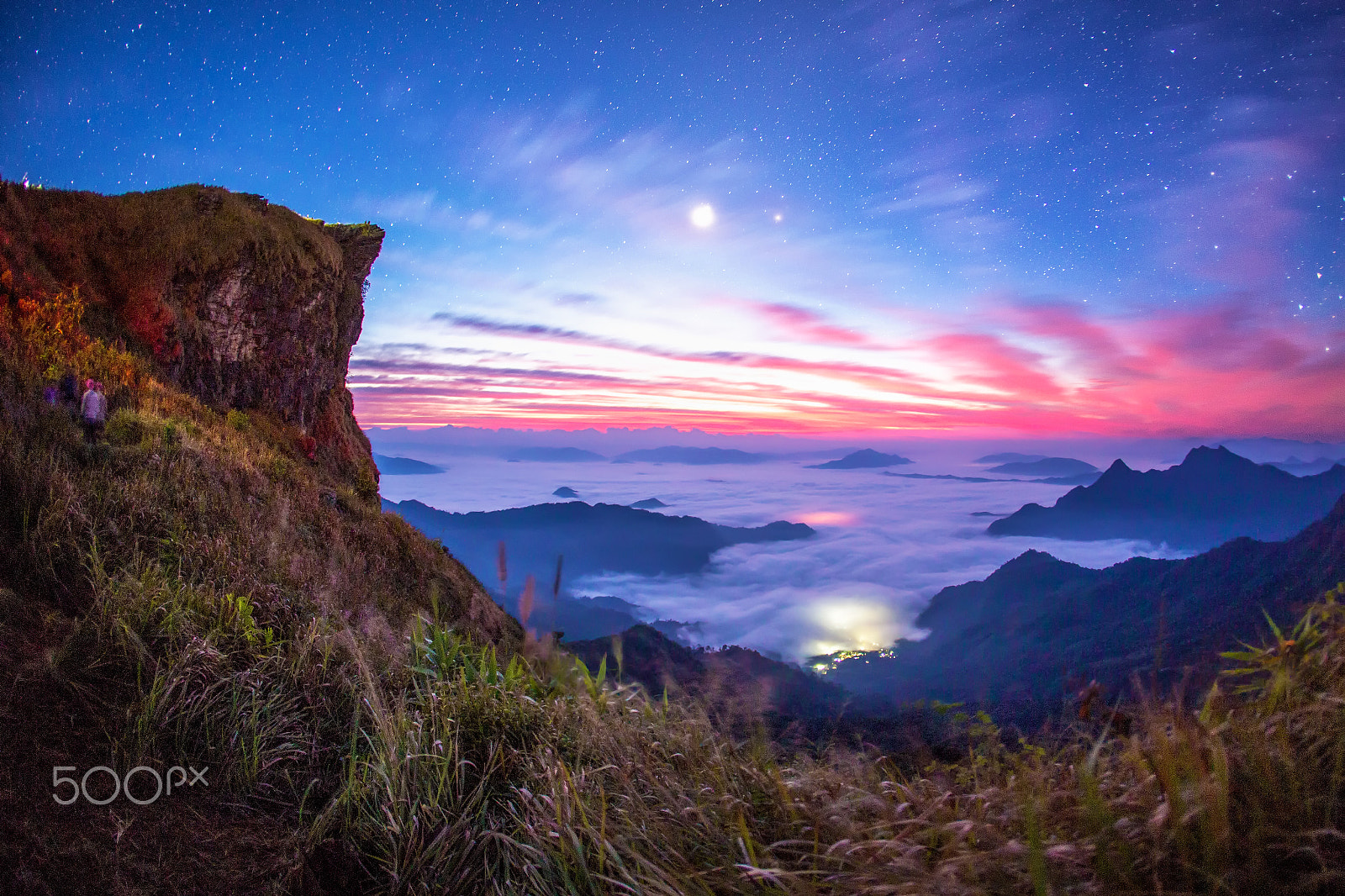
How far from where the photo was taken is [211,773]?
2.47m

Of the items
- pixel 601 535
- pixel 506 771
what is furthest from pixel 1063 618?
pixel 601 535

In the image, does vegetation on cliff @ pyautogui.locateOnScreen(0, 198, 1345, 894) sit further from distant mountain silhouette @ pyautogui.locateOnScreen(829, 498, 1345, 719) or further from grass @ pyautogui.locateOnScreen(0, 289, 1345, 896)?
distant mountain silhouette @ pyautogui.locateOnScreen(829, 498, 1345, 719)

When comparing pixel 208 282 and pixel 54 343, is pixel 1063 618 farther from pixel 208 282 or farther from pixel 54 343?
pixel 54 343

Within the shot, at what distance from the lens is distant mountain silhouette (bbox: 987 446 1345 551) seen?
12675 centimetres

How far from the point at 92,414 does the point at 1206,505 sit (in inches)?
8814

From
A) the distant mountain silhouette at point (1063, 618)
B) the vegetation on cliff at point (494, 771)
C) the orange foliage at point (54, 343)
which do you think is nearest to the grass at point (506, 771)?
the vegetation on cliff at point (494, 771)

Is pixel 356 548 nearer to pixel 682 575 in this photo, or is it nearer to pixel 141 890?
pixel 141 890

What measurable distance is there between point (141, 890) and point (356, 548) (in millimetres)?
7605

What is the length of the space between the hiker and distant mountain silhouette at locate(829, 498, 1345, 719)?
7.22 m

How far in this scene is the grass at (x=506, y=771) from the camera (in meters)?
1.40

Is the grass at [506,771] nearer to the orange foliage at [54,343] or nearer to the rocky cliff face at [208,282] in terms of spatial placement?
the orange foliage at [54,343]

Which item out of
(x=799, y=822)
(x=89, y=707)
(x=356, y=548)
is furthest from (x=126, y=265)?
(x=799, y=822)

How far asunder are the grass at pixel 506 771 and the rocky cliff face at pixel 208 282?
9.06 meters

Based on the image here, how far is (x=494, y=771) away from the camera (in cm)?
246
